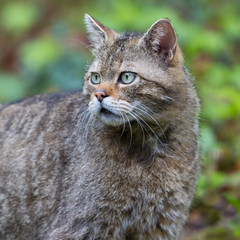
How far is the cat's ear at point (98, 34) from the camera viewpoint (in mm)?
4582

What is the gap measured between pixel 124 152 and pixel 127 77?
2.02 ft

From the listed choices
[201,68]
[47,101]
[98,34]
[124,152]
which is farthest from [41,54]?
[124,152]

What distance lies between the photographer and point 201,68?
940 centimetres

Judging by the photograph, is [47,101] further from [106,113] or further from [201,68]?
[201,68]

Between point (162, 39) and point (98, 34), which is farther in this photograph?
point (98, 34)

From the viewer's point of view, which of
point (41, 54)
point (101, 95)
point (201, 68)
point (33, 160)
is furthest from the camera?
point (201, 68)

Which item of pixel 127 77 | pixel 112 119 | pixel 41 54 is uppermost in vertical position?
pixel 127 77

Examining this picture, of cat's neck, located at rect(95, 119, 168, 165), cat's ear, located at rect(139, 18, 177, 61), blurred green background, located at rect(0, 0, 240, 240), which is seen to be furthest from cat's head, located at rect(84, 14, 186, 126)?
blurred green background, located at rect(0, 0, 240, 240)

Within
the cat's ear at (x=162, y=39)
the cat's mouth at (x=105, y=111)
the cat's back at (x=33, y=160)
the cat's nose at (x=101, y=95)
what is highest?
the cat's ear at (x=162, y=39)

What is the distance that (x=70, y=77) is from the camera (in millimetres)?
8922

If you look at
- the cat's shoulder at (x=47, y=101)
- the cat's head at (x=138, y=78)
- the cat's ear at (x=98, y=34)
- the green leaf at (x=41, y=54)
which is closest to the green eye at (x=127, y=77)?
the cat's head at (x=138, y=78)

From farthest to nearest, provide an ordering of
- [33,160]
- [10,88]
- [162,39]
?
[10,88] → [33,160] → [162,39]

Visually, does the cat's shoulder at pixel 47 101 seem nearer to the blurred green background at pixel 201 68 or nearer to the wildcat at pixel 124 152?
the wildcat at pixel 124 152

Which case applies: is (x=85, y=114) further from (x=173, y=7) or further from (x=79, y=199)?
(x=173, y=7)
